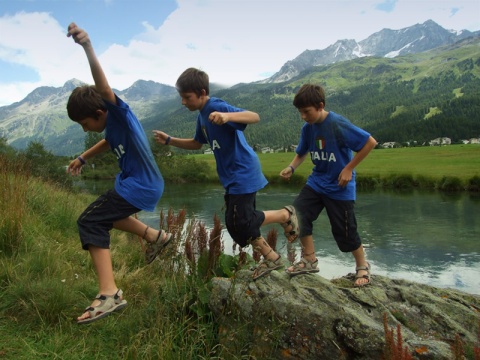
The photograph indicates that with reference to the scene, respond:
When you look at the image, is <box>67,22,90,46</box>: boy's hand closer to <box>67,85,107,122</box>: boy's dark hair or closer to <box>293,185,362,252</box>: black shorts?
<box>67,85,107,122</box>: boy's dark hair

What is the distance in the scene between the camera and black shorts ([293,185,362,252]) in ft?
13.7

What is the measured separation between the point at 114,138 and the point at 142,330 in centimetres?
162

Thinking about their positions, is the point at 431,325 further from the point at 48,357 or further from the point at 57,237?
the point at 57,237

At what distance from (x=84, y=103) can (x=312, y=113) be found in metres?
2.20

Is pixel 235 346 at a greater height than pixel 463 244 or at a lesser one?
greater

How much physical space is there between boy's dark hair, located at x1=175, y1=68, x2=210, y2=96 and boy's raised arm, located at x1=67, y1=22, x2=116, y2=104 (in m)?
0.65

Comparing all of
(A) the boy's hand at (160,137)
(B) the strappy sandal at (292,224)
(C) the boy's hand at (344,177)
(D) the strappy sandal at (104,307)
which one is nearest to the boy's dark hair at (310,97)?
(C) the boy's hand at (344,177)

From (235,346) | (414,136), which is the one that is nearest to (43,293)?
(235,346)

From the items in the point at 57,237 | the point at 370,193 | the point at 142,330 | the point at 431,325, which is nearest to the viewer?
the point at 142,330

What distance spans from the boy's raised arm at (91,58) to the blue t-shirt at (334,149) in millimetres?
A: 2221

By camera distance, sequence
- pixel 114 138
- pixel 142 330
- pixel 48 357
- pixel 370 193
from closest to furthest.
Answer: pixel 48 357 < pixel 142 330 < pixel 114 138 < pixel 370 193

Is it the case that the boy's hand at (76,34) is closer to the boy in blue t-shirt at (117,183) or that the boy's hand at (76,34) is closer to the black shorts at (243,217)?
the boy in blue t-shirt at (117,183)

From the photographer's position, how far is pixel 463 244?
48.5 feet

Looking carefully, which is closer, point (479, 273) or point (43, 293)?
point (43, 293)
